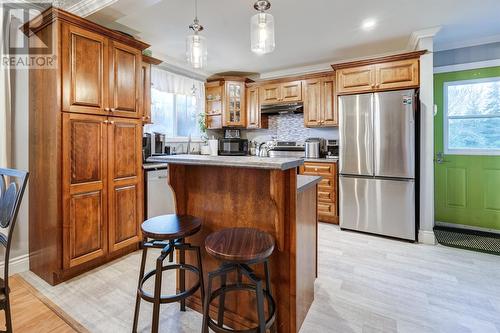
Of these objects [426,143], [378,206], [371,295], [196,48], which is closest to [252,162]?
[196,48]

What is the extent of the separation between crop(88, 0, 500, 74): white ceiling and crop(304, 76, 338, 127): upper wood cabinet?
432 millimetres

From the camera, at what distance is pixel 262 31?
1727mm

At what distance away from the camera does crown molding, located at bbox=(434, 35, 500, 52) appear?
128 inches

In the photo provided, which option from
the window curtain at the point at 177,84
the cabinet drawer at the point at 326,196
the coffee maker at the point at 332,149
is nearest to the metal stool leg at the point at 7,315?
the window curtain at the point at 177,84

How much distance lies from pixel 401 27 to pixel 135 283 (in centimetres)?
397

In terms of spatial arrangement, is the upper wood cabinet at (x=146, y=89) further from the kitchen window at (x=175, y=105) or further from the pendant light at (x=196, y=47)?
the pendant light at (x=196, y=47)

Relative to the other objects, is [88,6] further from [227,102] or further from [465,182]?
[465,182]

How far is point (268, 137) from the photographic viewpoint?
5020 mm

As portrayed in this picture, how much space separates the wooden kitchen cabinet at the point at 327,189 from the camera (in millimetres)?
3775

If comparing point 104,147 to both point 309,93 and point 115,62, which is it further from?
point 309,93

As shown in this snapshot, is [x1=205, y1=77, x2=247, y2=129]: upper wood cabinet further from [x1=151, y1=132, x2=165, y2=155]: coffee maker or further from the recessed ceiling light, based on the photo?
the recessed ceiling light

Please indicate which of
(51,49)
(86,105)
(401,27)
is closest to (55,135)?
(86,105)

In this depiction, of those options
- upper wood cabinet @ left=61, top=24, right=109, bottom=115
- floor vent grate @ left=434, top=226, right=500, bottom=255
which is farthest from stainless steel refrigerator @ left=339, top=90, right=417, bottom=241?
upper wood cabinet @ left=61, top=24, right=109, bottom=115

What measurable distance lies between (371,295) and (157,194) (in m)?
2.46
